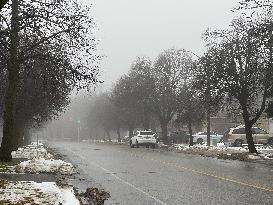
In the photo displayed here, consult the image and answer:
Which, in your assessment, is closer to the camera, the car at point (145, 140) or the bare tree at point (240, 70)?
the bare tree at point (240, 70)

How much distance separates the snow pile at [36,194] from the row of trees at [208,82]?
40.7ft

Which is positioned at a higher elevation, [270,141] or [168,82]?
[168,82]

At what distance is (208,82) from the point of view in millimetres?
31984

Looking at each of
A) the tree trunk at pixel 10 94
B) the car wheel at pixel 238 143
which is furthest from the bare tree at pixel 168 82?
the tree trunk at pixel 10 94

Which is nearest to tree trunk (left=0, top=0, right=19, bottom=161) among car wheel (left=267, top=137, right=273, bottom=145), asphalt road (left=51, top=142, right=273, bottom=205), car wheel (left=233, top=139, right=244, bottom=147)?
asphalt road (left=51, top=142, right=273, bottom=205)

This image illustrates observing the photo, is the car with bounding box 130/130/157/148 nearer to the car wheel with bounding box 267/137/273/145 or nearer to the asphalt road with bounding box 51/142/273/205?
the car wheel with bounding box 267/137/273/145

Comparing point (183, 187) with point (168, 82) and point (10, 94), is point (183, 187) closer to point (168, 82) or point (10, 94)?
point (10, 94)

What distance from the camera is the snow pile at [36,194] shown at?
1081 centimetres

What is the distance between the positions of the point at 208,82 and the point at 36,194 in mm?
21536

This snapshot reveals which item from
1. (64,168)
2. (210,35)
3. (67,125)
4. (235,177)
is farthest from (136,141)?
(67,125)

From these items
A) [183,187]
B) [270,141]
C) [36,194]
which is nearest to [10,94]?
[183,187]

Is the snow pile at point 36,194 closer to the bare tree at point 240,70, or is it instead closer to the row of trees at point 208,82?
the row of trees at point 208,82

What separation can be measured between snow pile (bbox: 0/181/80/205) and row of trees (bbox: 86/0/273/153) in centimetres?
1240

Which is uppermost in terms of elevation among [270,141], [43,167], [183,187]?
[270,141]
